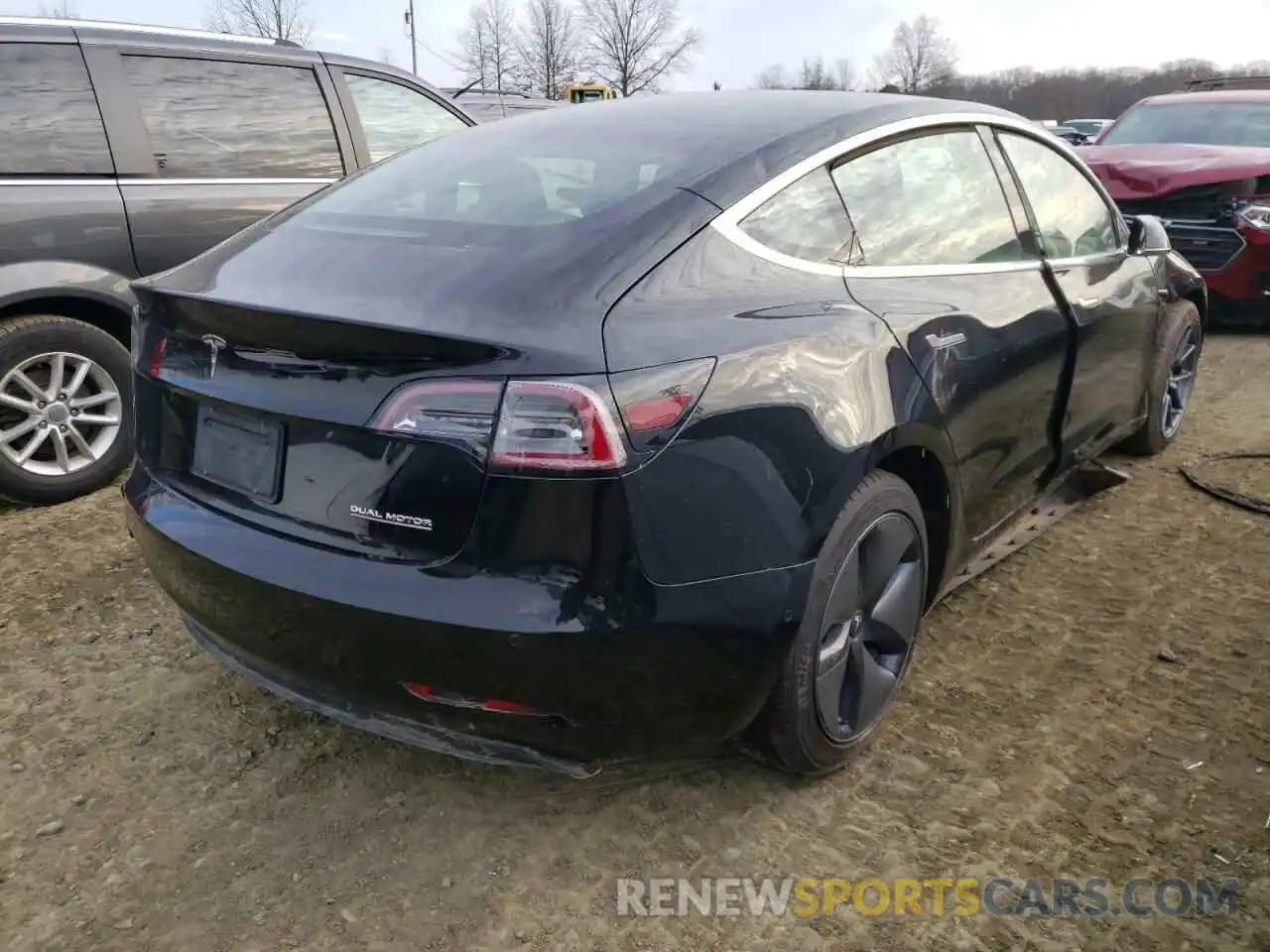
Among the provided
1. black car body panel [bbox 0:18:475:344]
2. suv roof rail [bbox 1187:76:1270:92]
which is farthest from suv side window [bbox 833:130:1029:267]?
suv roof rail [bbox 1187:76:1270:92]

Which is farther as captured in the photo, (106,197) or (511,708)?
(106,197)

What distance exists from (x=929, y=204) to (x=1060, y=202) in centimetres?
98

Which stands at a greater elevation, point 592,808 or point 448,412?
point 448,412

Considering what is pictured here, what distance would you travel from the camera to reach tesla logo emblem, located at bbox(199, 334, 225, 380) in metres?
2.14

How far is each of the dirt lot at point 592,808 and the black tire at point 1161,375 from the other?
4.64 feet

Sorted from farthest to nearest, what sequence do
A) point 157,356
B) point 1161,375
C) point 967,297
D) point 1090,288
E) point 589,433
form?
point 1161,375, point 1090,288, point 967,297, point 157,356, point 589,433

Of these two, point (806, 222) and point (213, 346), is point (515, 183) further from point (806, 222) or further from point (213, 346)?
point (213, 346)

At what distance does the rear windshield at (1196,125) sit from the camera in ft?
26.3

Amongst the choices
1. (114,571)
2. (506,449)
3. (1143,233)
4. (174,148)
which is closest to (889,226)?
(506,449)

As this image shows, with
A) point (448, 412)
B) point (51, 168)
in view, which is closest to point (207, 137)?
point (51, 168)

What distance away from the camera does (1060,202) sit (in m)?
3.52

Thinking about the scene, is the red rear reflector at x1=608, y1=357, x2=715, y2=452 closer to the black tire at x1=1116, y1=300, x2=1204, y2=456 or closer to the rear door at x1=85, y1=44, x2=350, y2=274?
the black tire at x1=1116, y1=300, x2=1204, y2=456

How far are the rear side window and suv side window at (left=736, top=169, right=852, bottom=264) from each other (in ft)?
10.2

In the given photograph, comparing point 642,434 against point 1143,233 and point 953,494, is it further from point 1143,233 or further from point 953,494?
point 1143,233
